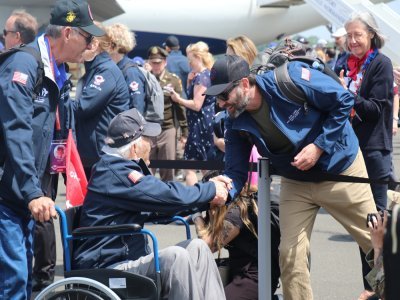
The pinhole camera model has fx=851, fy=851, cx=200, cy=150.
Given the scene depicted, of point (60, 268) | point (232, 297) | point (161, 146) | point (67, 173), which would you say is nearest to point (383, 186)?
point (232, 297)

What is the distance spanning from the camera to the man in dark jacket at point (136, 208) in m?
4.14

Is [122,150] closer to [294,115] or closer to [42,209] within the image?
[42,209]

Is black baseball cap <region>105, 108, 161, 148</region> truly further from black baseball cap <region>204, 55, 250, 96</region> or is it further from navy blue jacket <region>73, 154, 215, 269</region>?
black baseball cap <region>204, 55, 250, 96</region>

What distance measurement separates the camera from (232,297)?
481 cm

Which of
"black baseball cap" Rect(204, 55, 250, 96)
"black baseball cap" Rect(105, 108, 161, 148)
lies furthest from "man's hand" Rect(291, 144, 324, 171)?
"black baseball cap" Rect(105, 108, 161, 148)

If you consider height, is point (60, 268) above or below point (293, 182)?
below

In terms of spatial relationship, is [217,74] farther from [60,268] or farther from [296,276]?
[60,268]

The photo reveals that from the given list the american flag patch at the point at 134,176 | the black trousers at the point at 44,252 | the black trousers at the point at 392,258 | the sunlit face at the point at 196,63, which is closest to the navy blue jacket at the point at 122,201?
the american flag patch at the point at 134,176

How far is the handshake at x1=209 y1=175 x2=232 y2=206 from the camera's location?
14.6 feet

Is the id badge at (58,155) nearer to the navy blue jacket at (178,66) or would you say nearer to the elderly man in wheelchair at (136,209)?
the elderly man in wheelchair at (136,209)

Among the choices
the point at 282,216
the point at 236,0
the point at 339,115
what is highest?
the point at 339,115

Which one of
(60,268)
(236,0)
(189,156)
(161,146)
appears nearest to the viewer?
(60,268)

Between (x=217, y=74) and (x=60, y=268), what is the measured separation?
2847 millimetres

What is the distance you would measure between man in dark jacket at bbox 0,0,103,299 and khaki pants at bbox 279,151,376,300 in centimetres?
133
